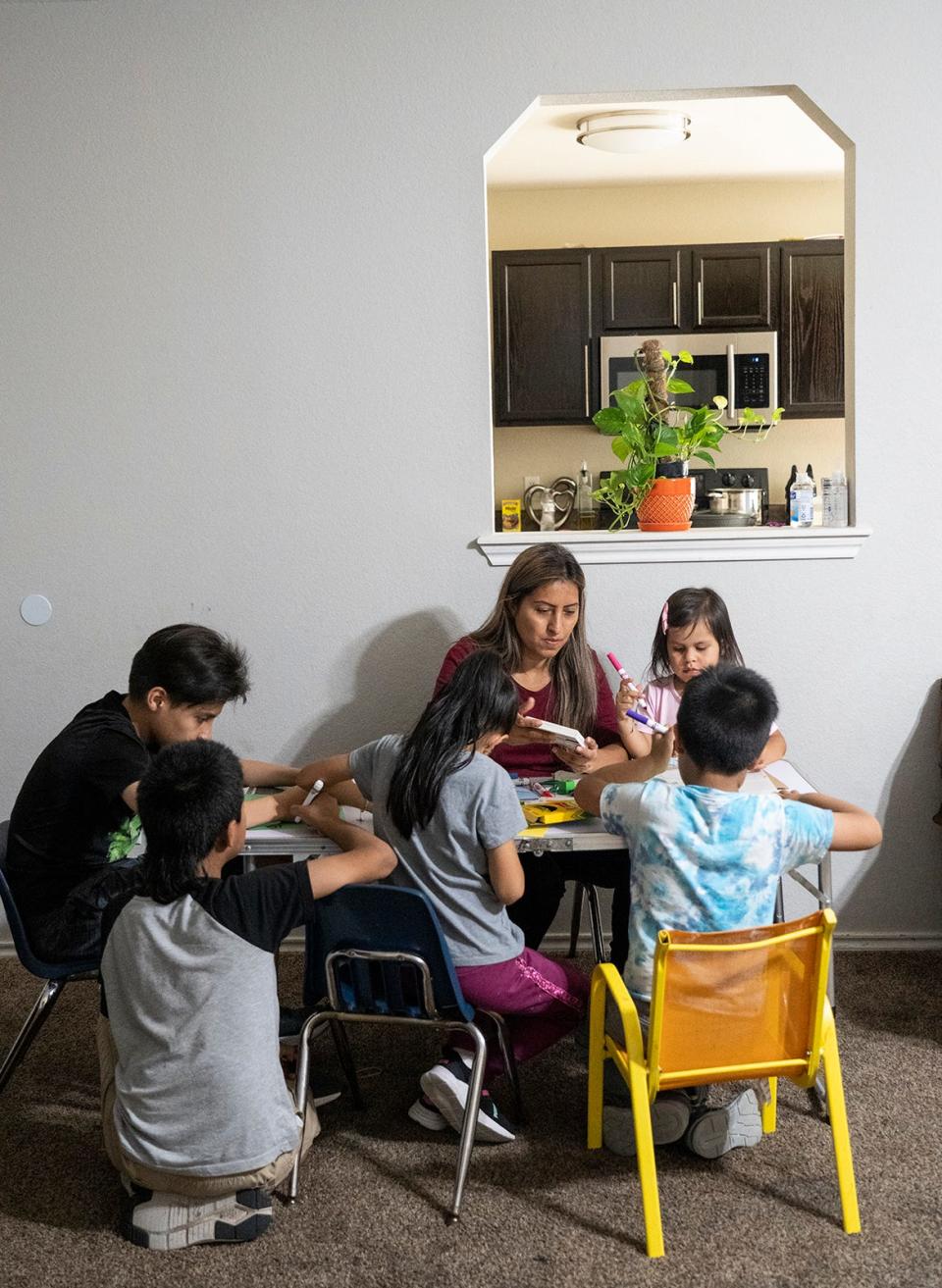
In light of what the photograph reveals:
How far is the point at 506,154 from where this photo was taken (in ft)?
17.9

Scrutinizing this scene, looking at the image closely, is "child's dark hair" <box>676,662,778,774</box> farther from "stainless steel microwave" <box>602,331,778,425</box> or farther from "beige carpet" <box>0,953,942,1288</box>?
"stainless steel microwave" <box>602,331,778,425</box>

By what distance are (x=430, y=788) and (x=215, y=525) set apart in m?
1.36

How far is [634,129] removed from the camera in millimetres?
4836

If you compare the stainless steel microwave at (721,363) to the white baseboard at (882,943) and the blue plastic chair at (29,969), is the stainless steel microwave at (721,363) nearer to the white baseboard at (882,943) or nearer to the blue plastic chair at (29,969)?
the white baseboard at (882,943)

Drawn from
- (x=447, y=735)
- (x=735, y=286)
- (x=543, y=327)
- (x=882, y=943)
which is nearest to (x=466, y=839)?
(x=447, y=735)

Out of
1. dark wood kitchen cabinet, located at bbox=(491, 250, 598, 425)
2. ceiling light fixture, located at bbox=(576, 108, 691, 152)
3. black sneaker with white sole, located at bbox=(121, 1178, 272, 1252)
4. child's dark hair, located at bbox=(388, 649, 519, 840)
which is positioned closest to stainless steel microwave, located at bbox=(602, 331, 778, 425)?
dark wood kitchen cabinet, located at bbox=(491, 250, 598, 425)

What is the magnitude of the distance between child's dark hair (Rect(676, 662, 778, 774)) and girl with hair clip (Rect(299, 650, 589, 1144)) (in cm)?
32

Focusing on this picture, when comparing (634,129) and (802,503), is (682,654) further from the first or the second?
(634,129)

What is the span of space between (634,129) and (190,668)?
339 cm

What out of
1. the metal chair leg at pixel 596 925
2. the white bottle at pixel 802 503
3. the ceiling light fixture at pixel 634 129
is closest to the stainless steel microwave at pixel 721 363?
the ceiling light fixture at pixel 634 129

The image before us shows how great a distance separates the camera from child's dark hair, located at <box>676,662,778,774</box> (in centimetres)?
207

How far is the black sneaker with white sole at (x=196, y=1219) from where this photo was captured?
2.02 m

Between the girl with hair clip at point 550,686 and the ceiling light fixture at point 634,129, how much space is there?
247 centimetres

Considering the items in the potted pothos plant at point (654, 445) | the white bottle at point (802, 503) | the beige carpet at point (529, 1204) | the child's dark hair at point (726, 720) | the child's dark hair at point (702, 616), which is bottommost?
the beige carpet at point (529, 1204)
